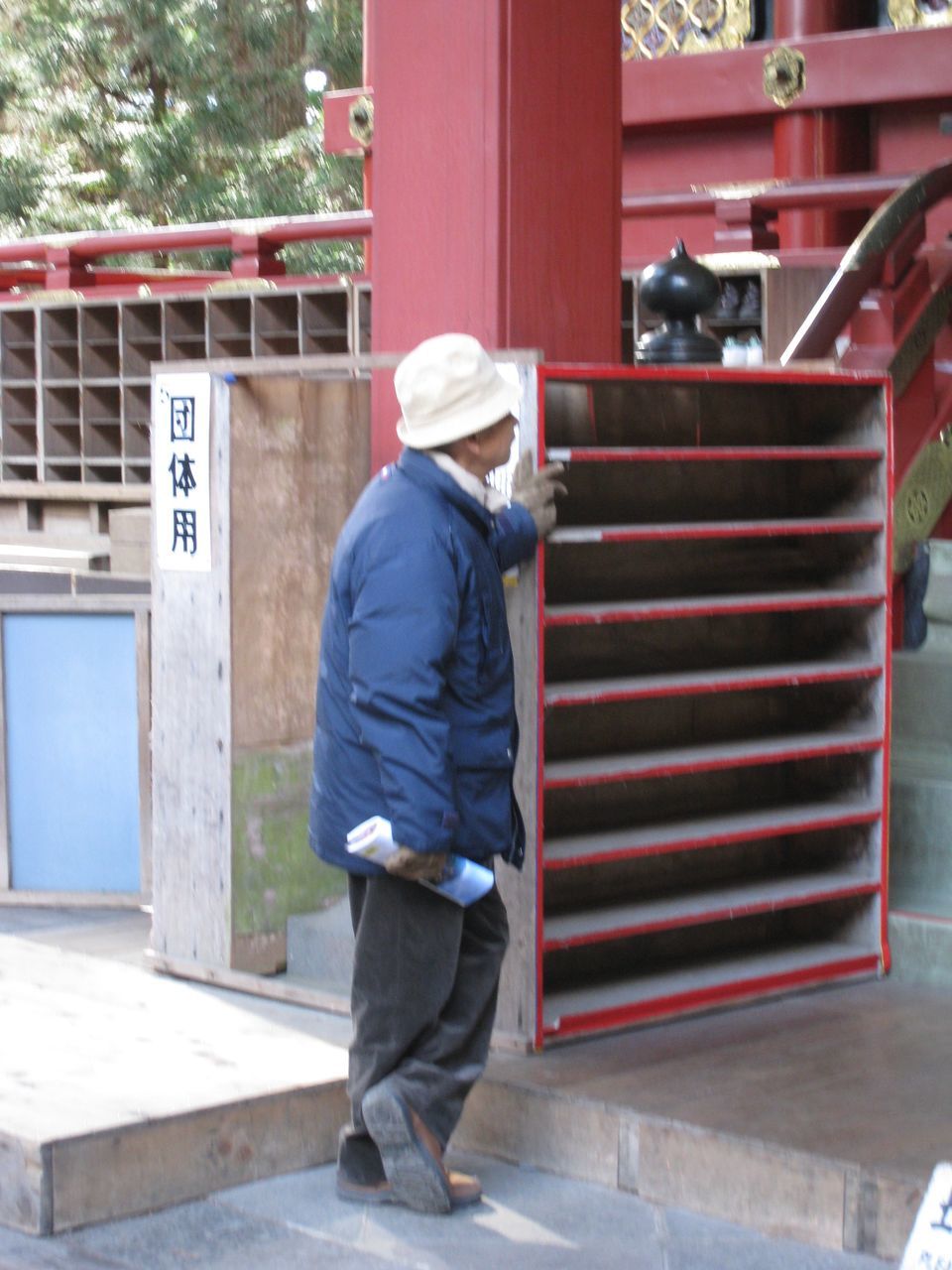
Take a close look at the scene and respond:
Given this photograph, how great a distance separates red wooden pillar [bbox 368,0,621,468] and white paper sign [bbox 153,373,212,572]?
0.47 meters

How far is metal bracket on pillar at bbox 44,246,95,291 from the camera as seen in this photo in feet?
35.5

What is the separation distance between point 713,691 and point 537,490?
97 cm

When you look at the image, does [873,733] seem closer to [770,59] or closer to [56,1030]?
[56,1030]

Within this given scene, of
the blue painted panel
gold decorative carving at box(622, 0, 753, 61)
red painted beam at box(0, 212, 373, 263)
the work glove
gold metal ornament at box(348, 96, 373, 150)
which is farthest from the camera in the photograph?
gold metal ornament at box(348, 96, 373, 150)

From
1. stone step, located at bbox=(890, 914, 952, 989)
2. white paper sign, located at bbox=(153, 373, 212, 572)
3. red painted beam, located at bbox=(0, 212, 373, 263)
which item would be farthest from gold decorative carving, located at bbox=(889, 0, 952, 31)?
white paper sign, located at bbox=(153, 373, 212, 572)

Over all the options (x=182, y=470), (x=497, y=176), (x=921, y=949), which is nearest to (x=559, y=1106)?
(x=921, y=949)

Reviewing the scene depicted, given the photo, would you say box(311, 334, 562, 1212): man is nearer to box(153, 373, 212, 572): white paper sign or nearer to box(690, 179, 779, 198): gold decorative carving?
box(153, 373, 212, 572): white paper sign

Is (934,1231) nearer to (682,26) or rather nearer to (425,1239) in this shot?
(425,1239)

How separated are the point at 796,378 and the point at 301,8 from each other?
16.5m

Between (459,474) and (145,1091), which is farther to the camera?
(145,1091)

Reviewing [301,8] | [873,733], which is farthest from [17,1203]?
[301,8]

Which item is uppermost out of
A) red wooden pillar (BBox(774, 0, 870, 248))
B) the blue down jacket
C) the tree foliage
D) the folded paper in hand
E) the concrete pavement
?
the tree foliage

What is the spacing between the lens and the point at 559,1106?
3900 mm

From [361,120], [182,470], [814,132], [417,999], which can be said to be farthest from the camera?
[361,120]
